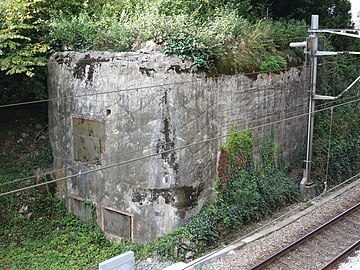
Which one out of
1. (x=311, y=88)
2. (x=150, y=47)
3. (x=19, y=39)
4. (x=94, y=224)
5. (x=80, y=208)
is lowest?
(x=94, y=224)

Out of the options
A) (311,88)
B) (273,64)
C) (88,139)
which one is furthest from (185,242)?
(311,88)

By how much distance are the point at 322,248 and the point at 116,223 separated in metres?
5.10

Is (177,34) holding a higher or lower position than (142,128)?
higher

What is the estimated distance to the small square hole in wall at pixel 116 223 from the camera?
12188 millimetres

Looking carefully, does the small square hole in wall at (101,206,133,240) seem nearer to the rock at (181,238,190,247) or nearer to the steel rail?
the rock at (181,238,190,247)

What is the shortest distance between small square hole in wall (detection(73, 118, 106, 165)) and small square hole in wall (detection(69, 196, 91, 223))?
112 centimetres

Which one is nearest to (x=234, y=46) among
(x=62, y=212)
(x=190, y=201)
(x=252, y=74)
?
(x=252, y=74)

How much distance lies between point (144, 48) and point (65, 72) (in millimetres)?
2455

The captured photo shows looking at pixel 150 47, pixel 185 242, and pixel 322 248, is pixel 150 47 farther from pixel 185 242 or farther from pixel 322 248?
pixel 322 248

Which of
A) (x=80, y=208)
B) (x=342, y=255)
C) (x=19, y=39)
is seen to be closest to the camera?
(x=342, y=255)

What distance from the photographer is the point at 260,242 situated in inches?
448

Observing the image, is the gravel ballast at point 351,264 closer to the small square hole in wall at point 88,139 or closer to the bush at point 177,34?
the bush at point 177,34

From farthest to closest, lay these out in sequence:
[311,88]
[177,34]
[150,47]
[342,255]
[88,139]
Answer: [311,88] < [88,139] < [150,47] < [177,34] < [342,255]

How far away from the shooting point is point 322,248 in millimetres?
11031
